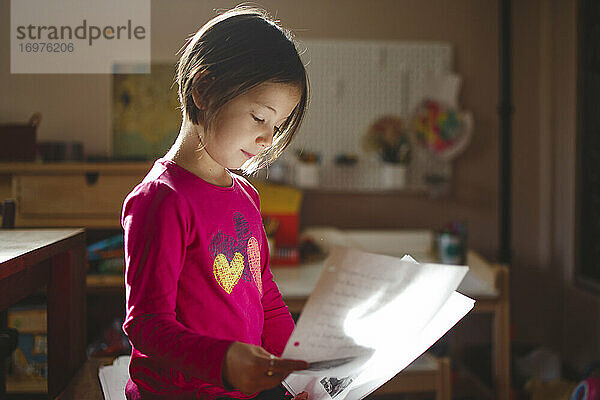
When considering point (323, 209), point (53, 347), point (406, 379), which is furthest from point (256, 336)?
point (323, 209)

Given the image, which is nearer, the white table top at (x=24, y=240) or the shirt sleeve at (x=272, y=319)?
the white table top at (x=24, y=240)

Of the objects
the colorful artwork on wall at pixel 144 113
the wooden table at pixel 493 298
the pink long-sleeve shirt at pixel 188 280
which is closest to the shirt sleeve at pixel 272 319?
the pink long-sleeve shirt at pixel 188 280

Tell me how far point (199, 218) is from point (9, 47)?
1164mm

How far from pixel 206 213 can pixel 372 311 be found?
0.23 meters

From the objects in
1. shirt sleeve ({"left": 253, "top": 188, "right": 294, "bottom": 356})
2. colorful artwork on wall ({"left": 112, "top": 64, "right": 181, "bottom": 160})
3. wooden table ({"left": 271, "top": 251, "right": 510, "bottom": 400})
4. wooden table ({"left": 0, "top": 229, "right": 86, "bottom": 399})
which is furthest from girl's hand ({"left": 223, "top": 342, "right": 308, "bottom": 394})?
colorful artwork on wall ({"left": 112, "top": 64, "right": 181, "bottom": 160})

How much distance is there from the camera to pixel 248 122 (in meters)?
0.73

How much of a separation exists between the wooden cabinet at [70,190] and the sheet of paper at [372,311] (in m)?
1.27

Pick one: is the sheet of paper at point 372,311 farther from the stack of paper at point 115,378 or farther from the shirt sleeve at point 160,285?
the stack of paper at point 115,378

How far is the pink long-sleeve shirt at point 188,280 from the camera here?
2.05 ft

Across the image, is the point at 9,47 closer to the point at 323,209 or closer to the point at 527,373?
the point at 323,209

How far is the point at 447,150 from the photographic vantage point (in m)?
2.46

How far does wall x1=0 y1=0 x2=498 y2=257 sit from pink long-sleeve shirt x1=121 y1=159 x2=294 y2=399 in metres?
1.63

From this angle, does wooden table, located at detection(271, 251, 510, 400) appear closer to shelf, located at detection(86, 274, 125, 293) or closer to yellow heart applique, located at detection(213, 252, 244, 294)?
shelf, located at detection(86, 274, 125, 293)

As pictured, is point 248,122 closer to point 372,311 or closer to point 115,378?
point 372,311
